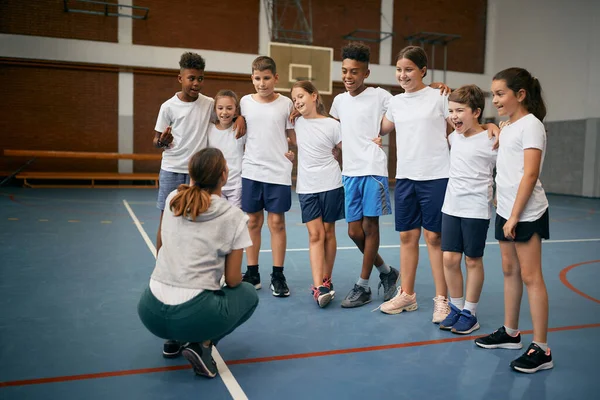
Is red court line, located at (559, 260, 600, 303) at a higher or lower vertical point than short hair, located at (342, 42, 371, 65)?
lower

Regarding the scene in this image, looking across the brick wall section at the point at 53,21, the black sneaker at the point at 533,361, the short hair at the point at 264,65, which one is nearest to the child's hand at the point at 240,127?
the short hair at the point at 264,65

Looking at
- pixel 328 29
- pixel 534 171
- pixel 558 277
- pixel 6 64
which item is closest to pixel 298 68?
pixel 328 29

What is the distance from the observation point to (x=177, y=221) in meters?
2.31

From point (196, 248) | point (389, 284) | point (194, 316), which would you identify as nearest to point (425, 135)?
point (389, 284)

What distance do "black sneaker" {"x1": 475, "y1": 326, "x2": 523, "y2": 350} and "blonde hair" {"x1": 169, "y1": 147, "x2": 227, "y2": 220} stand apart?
5.53 feet

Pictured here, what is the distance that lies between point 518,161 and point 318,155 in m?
1.47

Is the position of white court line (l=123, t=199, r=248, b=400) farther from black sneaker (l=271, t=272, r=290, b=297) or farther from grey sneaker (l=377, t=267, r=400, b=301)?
grey sneaker (l=377, t=267, r=400, b=301)

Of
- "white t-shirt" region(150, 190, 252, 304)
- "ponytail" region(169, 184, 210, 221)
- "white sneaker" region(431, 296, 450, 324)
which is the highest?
"ponytail" region(169, 184, 210, 221)

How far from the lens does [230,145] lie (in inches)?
153

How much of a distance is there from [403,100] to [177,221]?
175 centimetres

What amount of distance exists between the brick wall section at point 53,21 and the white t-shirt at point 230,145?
33.6 ft

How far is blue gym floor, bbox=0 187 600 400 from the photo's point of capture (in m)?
2.28

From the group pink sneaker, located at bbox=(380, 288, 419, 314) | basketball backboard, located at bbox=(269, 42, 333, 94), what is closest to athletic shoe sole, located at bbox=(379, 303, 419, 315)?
pink sneaker, located at bbox=(380, 288, 419, 314)

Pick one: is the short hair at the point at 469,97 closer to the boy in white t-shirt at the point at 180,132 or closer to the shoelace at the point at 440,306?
the shoelace at the point at 440,306
